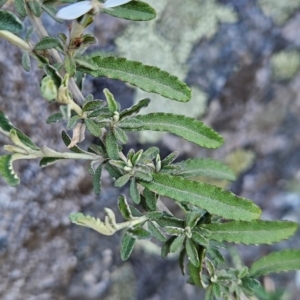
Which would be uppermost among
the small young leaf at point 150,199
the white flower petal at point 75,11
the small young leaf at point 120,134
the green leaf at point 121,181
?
the white flower petal at point 75,11

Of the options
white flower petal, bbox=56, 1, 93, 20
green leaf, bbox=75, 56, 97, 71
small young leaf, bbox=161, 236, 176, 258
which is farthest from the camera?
small young leaf, bbox=161, 236, 176, 258

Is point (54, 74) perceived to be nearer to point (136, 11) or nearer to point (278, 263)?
point (136, 11)

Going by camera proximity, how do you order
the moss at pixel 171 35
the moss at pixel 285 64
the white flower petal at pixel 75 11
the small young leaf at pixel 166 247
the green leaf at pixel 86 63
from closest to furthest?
the white flower petal at pixel 75 11 → the green leaf at pixel 86 63 → the small young leaf at pixel 166 247 → the moss at pixel 171 35 → the moss at pixel 285 64

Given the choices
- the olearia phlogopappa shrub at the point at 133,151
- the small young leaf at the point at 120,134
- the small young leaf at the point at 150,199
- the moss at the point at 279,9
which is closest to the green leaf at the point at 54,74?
the olearia phlogopappa shrub at the point at 133,151

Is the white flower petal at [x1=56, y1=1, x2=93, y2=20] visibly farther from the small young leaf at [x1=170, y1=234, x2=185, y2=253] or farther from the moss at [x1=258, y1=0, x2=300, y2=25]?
the moss at [x1=258, y1=0, x2=300, y2=25]

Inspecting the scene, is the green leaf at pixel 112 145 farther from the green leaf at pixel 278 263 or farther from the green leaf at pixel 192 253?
the green leaf at pixel 278 263

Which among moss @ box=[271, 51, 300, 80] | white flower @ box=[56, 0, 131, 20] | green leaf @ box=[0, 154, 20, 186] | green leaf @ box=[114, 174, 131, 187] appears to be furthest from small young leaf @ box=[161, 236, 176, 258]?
moss @ box=[271, 51, 300, 80]
